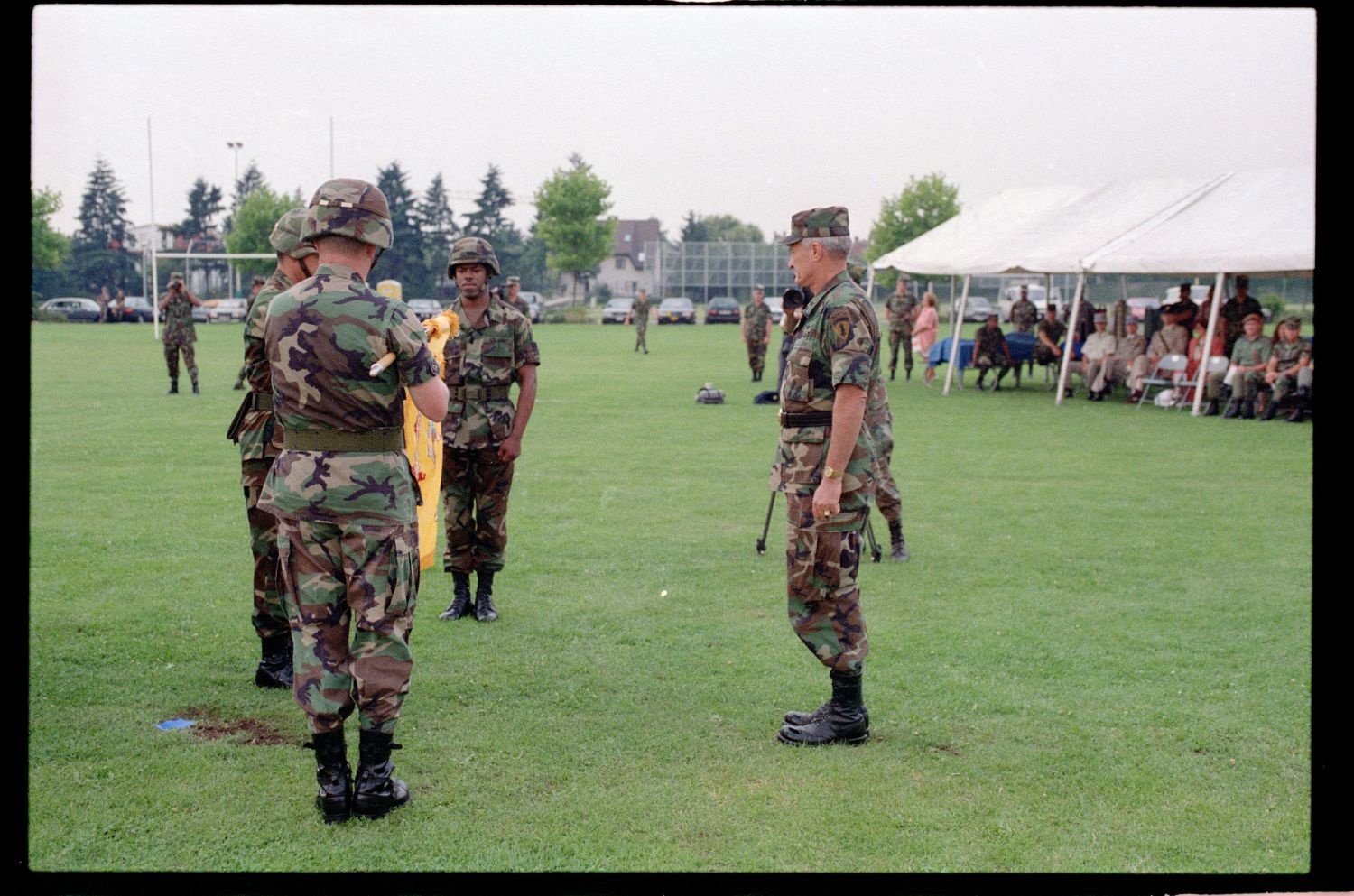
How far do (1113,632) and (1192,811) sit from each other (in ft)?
8.20

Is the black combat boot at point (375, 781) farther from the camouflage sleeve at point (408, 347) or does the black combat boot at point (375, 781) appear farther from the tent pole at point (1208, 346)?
the tent pole at point (1208, 346)

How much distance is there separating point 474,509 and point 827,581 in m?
2.69

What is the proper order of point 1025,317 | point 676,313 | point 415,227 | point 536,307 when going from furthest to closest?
1. point 415,227
2. point 536,307
3. point 676,313
4. point 1025,317

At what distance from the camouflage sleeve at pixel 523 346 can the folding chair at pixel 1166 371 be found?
16.1m

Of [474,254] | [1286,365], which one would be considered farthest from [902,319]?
[474,254]

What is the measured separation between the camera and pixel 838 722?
5367 millimetres

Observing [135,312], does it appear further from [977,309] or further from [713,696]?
[713,696]

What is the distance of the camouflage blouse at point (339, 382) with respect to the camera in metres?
4.41

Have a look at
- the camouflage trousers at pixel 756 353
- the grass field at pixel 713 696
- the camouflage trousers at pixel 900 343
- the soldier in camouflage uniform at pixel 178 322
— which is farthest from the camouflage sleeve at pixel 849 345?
the camouflage trousers at pixel 900 343

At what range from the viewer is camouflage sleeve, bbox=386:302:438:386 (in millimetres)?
4426

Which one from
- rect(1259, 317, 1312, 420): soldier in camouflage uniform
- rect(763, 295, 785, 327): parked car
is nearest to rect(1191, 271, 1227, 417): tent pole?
rect(1259, 317, 1312, 420): soldier in camouflage uniform

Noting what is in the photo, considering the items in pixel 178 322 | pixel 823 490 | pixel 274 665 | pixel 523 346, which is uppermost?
pixel 178 322

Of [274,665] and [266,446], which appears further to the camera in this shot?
[274,665]

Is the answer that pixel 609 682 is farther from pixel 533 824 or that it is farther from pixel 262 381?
pixel 262 381
